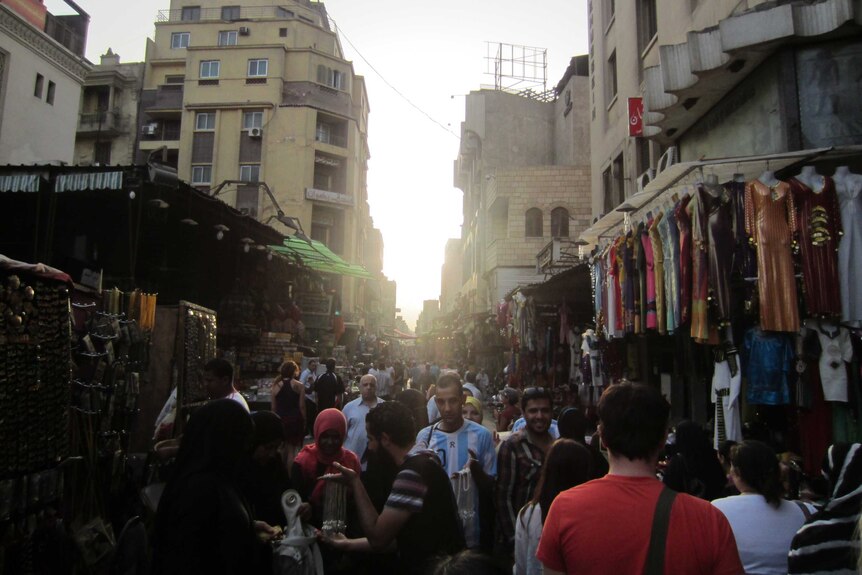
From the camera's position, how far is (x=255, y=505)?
128 inches

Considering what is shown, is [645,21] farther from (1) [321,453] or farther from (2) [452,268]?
(2) [452,268]

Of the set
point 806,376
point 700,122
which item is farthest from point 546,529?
point 700,122

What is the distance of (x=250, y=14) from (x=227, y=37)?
385cm

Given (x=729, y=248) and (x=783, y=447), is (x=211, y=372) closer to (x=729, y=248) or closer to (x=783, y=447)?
(x=729, y=248)

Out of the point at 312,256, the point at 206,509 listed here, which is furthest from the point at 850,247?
the point at 312,256

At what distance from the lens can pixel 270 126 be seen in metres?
34.2

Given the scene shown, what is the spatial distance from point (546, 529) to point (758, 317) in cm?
413

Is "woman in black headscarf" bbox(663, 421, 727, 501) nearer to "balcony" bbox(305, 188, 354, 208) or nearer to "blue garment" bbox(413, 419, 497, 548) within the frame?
"blue garment" bbox(413, 419, 497, 548)

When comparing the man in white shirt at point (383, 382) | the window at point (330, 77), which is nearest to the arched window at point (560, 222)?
the man in white shirt at point (383, 382)

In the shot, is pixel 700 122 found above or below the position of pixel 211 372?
above

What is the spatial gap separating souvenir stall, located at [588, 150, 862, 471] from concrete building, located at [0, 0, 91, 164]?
14.7m

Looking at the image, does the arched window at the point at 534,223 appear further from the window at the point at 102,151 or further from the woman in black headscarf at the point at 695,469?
the window at the point at 102,151

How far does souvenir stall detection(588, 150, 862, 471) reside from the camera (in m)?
4.67

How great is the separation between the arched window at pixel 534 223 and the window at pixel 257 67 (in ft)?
67.0
